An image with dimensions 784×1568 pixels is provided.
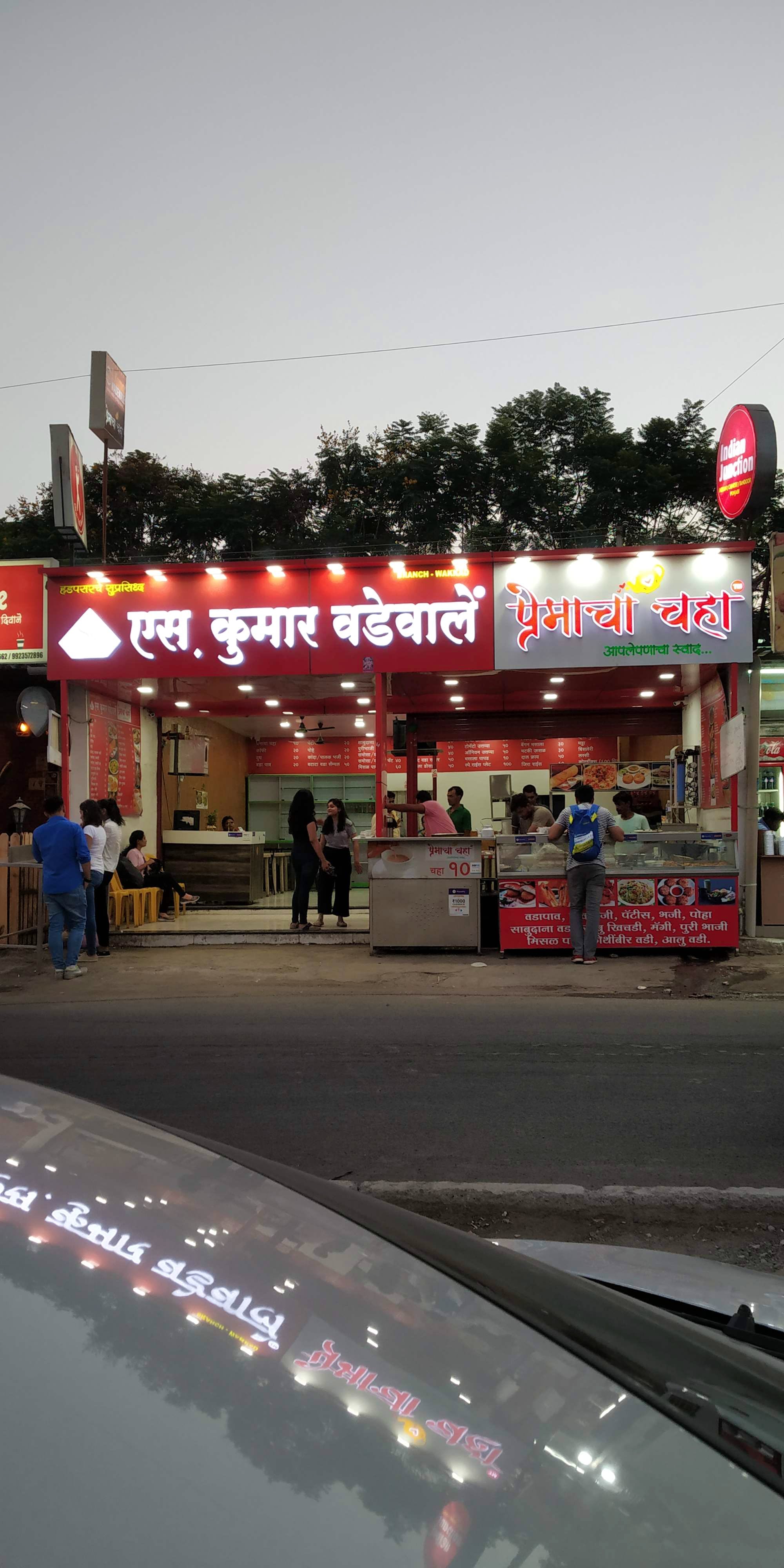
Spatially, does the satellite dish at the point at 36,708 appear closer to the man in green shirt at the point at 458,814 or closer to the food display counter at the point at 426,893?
the food display counter at the point at 426,893

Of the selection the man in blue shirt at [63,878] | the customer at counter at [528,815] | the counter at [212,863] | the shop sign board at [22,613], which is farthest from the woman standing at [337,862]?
the shop sign board at [22,613]

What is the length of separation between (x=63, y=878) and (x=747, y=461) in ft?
31.9

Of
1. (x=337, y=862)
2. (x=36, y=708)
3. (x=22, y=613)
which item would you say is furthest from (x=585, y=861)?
(x=22, y=613)

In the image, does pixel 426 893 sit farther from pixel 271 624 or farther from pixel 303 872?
pixel 271 624

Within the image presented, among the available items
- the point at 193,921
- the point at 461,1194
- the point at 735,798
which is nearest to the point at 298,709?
the point at 193,921

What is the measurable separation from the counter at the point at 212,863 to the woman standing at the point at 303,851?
13.8 ft

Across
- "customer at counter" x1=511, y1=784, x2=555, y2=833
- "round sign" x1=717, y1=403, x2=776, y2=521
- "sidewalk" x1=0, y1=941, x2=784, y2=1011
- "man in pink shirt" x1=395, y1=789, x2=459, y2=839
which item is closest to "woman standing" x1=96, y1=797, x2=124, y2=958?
"sidewalk" x1=0, y1=941, x2=784, y2=1011

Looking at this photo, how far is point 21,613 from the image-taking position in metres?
14.4

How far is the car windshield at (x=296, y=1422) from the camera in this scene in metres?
0.78

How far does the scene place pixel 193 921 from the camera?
14812 mm

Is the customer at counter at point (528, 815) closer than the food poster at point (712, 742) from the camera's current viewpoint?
No

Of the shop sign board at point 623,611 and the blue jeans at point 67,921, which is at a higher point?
the shop sign board at point 623,611

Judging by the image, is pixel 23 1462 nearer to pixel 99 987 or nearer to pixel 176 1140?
pixel 176 1140

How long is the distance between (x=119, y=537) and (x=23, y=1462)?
41.4m
